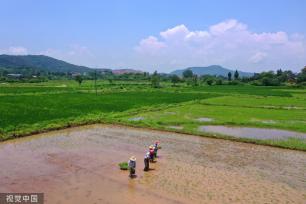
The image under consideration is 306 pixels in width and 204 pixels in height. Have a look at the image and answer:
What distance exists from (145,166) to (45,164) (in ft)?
13.8

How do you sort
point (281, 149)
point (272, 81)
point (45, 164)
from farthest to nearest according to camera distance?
point (272, 81), point (281, 149), point (45, 164)

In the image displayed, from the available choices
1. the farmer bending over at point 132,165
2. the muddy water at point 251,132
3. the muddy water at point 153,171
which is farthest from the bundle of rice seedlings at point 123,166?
the muddy water at point 251,132

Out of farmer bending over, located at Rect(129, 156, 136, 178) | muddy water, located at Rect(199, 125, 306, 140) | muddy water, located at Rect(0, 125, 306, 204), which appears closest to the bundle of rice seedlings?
muddy water, located at Rect(0, 125, 306, 204)

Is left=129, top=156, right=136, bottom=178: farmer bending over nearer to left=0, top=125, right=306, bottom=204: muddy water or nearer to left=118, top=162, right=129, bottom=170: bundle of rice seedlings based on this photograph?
left=0, top=125, right=306, bottom=204: muddy water

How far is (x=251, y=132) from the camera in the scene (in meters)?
22.1

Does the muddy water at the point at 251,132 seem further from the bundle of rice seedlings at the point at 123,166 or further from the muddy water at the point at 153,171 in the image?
the bundle of rice seedlings at the point at 123,166

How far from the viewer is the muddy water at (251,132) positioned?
20709 millimetres

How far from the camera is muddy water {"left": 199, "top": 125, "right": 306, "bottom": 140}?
67.9 feet

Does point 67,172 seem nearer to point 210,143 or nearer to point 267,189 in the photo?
point 267,189

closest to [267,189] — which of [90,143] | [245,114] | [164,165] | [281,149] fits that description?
[164,165]

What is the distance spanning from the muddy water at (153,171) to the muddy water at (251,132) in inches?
111

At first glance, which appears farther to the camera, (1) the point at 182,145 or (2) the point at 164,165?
(1) the point at 182,145

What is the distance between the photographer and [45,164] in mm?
13375

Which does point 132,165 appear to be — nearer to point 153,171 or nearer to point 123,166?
point 123,166
